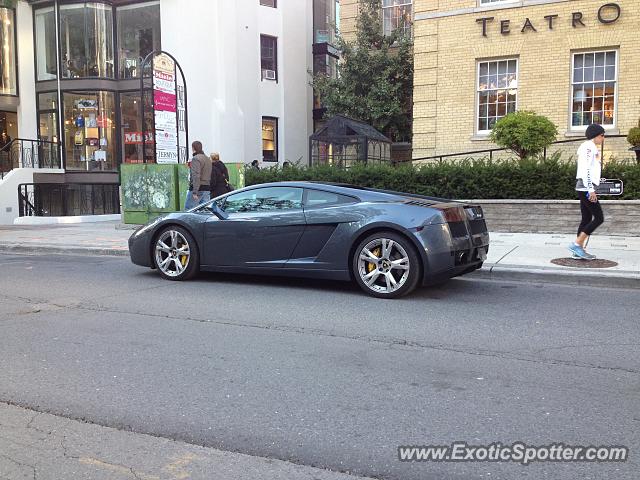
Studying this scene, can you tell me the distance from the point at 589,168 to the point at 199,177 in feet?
24.2

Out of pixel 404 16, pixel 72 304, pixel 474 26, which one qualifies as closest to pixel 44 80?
pixel 404 16

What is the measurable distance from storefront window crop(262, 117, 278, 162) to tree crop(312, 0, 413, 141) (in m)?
3.95

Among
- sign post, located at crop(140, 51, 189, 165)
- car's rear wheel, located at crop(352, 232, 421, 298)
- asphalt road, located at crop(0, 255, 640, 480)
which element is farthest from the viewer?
sign post, located at crop(140, 51, 189, 165)

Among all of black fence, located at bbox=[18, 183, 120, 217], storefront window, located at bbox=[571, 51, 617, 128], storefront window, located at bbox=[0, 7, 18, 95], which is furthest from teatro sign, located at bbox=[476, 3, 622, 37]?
storefront window, located at bbox=[0, 7, 18, 95]

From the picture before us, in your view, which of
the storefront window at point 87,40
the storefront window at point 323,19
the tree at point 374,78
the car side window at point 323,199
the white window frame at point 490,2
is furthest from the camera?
the storefront window at point 323,19

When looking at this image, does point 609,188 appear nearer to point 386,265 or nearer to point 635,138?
point 386,265

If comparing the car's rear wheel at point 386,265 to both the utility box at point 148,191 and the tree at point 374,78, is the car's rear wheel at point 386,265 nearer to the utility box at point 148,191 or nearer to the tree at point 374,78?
the utility box at point 148,191

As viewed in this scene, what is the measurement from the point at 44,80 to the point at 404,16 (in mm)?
14182

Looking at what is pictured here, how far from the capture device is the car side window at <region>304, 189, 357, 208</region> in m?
7.50

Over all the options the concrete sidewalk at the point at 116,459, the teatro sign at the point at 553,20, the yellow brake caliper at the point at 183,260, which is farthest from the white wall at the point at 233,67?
the concrete sidewalk at the point at 116,459

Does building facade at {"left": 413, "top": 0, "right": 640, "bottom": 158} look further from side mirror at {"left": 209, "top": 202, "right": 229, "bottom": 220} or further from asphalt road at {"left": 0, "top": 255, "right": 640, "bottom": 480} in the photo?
side mirror at {"left": 209, "top": 202, "right": 229, "bottom": 220}

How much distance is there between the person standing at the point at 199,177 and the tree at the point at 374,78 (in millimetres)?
10441

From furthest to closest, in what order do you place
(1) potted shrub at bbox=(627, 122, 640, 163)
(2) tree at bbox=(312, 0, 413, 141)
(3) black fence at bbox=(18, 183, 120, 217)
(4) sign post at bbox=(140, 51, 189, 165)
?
(2) tree at bbox=(312, 0, 413, 141) → (3) black fence at bbox=(18, 183, 120, 217) → (4) sign post at bbox=(140, 51, 189, 165) → (1) potted shrub at bbox=(627, 122, 640, 163)

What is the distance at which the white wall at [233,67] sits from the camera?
74.8 feet
